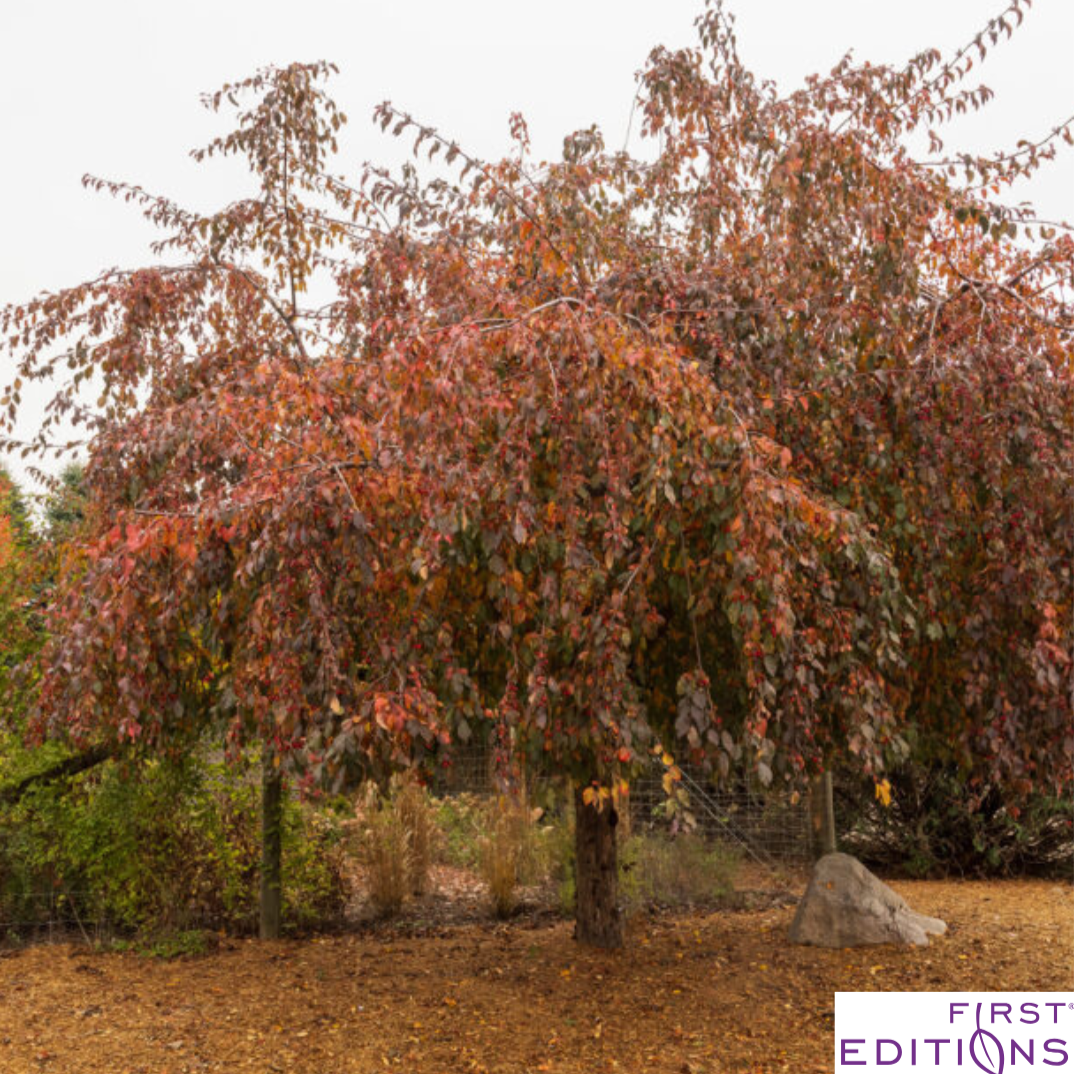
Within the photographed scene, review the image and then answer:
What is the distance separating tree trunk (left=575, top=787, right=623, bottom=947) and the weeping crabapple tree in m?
0.03

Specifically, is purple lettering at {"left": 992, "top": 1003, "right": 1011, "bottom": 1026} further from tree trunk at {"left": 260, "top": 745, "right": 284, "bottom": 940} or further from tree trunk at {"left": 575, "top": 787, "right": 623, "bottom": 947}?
tree trunk at {"left": 260, "top": 745, "right": 284, "bottom": 940}

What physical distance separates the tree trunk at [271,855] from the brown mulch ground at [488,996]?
0.40ft

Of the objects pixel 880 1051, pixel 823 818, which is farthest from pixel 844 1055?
pixel 823 818

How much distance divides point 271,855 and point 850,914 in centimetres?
282

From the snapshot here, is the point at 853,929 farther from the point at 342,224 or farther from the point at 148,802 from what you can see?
the point at 342,224

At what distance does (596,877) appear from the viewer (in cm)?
501

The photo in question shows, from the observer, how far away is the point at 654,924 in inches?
234

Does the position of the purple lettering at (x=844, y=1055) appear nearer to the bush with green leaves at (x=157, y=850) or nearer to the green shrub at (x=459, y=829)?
the bush with green leaves at (x=157, y=850)

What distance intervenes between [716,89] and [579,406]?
91.0 inches

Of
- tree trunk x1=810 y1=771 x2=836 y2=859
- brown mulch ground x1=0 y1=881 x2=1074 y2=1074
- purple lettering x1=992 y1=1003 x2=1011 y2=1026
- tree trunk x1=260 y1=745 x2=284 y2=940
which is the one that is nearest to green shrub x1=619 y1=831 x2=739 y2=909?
brown mulch ground x1=0 y1=881 x2=1074 y2=1074

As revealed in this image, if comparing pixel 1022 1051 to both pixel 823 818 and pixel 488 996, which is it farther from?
pixel 823 818

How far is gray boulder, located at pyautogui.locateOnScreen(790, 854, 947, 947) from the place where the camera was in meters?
5.25

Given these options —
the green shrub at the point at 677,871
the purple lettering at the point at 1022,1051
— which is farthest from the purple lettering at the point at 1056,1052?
the green shrub at the point at 677,871

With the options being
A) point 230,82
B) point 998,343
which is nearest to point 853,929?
point 998,343
